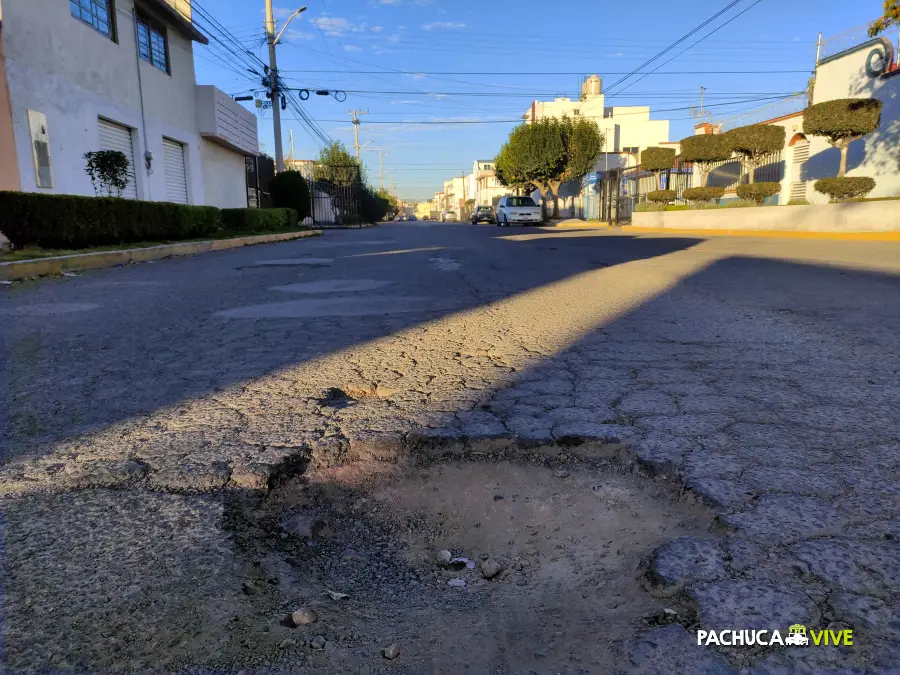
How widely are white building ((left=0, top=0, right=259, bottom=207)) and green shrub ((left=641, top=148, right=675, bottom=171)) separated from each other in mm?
15932

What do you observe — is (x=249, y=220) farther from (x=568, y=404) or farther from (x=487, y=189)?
(x=487, y=189)

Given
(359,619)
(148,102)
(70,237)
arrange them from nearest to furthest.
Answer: (359,619) < (70,237) < (148,102)

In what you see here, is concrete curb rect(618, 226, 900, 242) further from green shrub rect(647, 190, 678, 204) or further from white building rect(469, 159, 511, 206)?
white building rect(469, 159, 511, 206)

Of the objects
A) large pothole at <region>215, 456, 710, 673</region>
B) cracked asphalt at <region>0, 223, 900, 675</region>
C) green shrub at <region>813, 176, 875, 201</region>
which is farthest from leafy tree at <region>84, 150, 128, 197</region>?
green shrub at <region>813, 176, 875, 201</region>

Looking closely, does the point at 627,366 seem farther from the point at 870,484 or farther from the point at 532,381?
the point at 870,484

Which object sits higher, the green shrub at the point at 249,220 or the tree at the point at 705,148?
the tree at the point at 705,148

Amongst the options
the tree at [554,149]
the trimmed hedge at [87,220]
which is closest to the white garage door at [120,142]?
the trimmed hedge at [87,220]

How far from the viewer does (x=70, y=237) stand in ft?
31.0

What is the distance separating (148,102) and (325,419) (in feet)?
53.7

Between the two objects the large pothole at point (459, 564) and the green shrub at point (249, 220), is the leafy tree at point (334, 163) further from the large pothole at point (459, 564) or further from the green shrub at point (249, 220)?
the large pothole at point (459, 564)

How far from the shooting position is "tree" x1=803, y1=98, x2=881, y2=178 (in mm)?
14719

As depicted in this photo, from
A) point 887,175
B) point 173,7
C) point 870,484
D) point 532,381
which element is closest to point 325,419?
point 532,381

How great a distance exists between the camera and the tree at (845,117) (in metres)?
14.7

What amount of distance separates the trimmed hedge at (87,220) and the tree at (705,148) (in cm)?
1571
